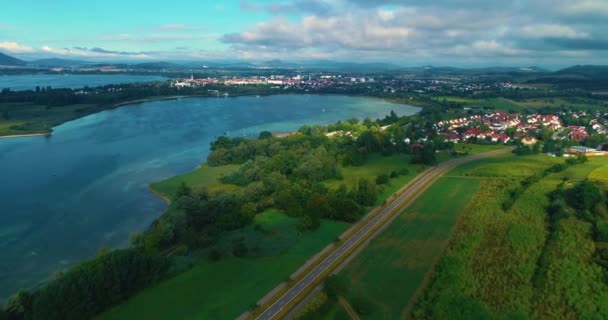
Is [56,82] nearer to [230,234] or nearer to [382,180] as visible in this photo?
[382,180]

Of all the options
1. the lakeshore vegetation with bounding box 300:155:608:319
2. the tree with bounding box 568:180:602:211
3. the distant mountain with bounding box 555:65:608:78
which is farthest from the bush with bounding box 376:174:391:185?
the distant mountain with bounding box 555:65:608:78

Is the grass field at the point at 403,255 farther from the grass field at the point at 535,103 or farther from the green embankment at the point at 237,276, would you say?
the grass field at the point at 535,103

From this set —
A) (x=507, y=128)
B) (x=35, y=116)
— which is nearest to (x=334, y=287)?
(x=507, y=128)

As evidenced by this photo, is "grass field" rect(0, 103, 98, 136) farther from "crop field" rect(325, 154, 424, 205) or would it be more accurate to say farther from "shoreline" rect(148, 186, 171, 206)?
"crop field" rect(325, 154, 424, 205)

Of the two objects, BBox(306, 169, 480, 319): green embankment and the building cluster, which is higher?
the building cluster

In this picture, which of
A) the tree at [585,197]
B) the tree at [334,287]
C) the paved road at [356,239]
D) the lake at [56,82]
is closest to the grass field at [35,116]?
the lake at [56,82]

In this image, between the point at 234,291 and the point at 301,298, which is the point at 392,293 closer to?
the point at 301,298
